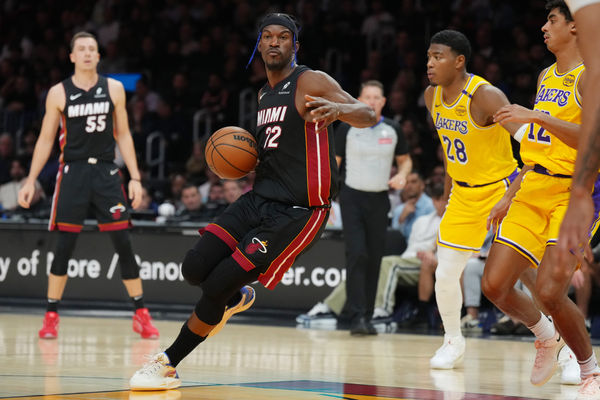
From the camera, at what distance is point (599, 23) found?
2.93 m

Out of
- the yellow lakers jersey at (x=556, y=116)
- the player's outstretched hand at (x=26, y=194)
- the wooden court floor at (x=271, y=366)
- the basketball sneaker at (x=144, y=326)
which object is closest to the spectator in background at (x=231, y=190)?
the wooden court floor at (x=271, y=366)

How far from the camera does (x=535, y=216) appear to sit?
200 inches

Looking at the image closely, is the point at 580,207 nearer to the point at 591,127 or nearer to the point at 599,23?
the point at 591,127

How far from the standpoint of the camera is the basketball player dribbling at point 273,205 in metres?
4.95

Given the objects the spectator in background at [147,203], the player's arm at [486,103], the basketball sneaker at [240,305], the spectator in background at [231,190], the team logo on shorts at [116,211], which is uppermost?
the player's arm at [486,103]

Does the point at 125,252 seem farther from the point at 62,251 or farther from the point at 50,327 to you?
the point at 50,327

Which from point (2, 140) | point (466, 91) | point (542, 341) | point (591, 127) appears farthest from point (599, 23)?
point (2, 140)

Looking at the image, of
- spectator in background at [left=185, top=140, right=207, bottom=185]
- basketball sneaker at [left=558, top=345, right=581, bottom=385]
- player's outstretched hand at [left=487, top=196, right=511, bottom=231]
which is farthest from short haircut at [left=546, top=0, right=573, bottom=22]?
spectator in background at [left=185, top=140, right=207, bottom=185]

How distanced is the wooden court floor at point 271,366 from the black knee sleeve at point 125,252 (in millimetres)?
517

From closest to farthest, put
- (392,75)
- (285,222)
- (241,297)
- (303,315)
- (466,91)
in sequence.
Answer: (285,222)
(241,297)
(466,91)
(303,315)
(392,75)

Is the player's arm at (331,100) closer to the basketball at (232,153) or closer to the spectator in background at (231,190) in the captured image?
the basketball at (232,153)

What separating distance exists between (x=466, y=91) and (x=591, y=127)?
3487 millimetres

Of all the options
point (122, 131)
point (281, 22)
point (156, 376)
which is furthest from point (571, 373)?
point (122, 131)

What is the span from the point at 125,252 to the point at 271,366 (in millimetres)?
2233
